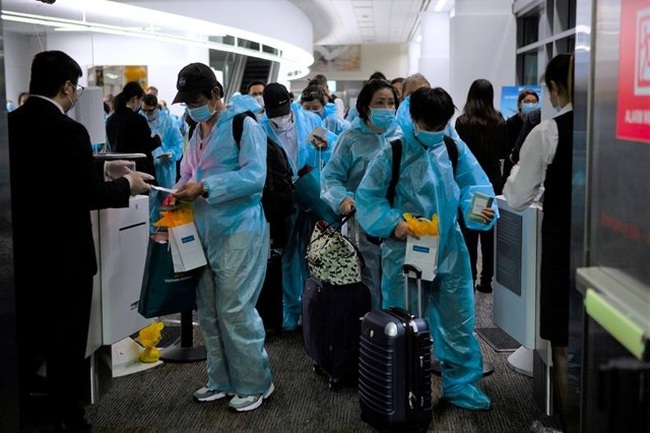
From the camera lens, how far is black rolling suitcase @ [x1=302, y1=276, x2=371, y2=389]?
362 cm

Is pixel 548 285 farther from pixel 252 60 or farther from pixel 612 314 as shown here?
pixel 252 60

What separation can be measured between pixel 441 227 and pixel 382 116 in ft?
2.65

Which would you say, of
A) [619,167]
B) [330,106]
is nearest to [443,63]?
[330,106]

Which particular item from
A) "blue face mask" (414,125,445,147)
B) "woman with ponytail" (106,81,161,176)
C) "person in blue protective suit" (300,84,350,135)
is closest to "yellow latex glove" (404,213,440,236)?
"blue face mask" (414,125,445,147)

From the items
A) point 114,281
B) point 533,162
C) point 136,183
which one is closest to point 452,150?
point 533,162

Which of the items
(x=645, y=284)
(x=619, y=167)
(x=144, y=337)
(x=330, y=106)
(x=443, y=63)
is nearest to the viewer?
(x=645, y=284)

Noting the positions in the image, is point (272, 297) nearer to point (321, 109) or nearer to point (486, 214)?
point (486, 214)

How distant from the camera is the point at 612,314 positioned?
55.3 inches

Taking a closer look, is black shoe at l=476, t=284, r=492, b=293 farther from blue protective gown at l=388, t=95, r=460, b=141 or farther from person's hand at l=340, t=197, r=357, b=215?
person's hand at l=340, t=197, r=357, b=215

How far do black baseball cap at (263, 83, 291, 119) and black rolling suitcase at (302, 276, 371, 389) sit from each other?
1.32 m

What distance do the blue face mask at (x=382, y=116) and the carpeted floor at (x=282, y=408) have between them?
1265 mm

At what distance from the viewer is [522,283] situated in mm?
3305

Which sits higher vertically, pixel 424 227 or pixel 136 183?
pixel 136 183

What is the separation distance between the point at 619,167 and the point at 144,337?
311 centimetres
